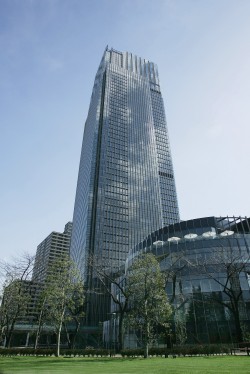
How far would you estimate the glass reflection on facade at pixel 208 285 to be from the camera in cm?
3994

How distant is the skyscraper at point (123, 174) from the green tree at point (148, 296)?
295 ft

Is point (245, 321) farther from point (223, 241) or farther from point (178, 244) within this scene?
point (178, 244)

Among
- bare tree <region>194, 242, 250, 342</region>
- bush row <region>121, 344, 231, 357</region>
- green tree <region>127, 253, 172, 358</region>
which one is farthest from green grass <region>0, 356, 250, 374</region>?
bare tree <region>194, 242, 250, 342</region>

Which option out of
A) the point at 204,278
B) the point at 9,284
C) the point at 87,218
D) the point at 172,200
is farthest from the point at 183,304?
the point at 172,200

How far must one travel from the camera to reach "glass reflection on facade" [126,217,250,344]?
3994cm

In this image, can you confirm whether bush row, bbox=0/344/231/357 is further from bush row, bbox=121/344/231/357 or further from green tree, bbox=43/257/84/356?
green tree, bbox=43/257/84/356

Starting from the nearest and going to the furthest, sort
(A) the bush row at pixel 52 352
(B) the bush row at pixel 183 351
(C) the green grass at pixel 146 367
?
(C) the green grass at pixel 146 367 → (B) the bush row at pixel 183 351 → (A) the bush row at pixel 52 352

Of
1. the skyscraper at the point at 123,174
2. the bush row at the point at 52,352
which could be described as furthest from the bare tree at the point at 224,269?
the skyscraper at the point at 123,174

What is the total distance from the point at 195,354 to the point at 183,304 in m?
13.8

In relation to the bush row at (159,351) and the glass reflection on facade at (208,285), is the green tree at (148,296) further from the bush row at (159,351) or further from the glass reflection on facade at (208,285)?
the glass reflection on facade at (208,285)

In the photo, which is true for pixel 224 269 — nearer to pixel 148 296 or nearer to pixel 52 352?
pixel 148 296

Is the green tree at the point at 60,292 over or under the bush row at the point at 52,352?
Answer: over

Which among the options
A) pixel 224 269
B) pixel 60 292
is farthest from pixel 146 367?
pixel 224 269

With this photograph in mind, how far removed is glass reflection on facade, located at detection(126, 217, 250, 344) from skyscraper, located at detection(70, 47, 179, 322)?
77.6 m
